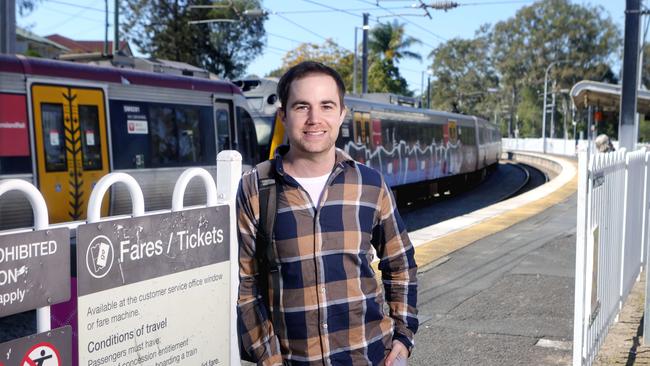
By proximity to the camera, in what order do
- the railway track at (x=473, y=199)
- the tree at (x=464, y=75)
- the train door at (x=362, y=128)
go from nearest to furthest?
the train door at (x=362, y=128) → the railway track at (x=473, y=199) → the tree at (x=464, y=75)

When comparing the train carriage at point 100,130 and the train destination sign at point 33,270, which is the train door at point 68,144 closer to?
the train carriage at point 100,130

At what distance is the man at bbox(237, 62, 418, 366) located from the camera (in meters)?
2.59

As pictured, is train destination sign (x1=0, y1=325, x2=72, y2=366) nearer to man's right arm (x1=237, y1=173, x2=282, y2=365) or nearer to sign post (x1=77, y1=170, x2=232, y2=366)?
sign post (x1=77, y1=170, x2=232, y2=366)

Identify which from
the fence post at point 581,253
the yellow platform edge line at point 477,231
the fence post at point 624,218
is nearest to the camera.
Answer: the fence post at point 581,253

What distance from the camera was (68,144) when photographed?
10430 mm

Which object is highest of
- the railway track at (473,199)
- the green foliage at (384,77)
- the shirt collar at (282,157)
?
the green foliage at (384,77)

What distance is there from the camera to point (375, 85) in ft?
174

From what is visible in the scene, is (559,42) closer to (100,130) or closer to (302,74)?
(100,130)

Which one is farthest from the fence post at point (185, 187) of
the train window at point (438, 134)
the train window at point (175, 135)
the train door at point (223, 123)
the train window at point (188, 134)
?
the train window at point (438, 134)

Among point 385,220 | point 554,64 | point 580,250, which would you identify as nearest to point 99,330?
point 385,220

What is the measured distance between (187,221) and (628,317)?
5.17 metres

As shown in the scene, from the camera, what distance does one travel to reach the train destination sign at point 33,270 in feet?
6.53

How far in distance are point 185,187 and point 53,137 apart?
26.9 feet

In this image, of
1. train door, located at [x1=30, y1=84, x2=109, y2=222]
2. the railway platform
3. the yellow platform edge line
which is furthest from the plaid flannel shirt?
train door, located at [x1=30, y1=84, x2=109, y2=222]
